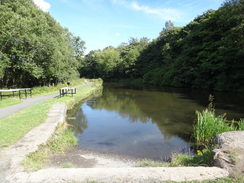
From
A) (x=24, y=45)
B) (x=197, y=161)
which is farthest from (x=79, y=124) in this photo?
(x=24, y=45)

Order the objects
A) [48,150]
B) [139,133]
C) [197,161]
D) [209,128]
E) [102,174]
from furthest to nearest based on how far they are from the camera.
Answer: [139,133], [209,128], [48,150], [197,161], [102,174]

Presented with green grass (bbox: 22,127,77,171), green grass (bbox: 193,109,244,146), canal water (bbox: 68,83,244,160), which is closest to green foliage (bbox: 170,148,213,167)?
canal water (bbox: 68,83,244,160)

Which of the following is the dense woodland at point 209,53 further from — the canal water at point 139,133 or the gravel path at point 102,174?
the gravel path at point 102,174

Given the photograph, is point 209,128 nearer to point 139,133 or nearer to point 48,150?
point 139,133

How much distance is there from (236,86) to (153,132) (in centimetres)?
2208

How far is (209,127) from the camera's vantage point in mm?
7070

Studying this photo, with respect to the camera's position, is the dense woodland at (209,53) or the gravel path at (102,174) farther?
the dense woodland at (209,53)

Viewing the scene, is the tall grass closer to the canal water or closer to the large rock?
the canal water

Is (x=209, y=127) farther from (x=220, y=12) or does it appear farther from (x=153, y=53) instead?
(x=153, y=53)

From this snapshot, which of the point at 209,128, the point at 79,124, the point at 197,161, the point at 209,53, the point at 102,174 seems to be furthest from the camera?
the point at 209,53

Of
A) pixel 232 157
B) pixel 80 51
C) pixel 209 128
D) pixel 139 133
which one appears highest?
pixel 80 51

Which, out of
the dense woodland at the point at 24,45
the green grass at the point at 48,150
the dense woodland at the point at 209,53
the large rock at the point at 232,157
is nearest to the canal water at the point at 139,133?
the green grass at the point at 48,150

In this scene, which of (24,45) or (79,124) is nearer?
(79,124)

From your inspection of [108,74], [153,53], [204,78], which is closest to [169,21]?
[153,53]
